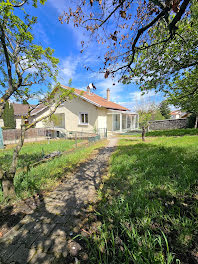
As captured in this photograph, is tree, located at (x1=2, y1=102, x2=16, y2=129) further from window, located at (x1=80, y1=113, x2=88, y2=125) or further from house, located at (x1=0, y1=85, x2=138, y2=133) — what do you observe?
window, located at (x1=80, y1=113, x2=88, y2=125)

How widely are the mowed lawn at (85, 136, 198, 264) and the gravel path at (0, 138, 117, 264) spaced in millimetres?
317

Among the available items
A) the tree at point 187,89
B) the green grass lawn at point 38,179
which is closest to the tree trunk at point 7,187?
the green grass lawn at point 38,179

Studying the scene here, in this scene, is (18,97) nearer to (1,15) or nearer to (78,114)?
(1,15)

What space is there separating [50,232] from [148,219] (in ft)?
5.22

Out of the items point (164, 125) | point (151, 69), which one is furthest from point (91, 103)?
point (164, 125)

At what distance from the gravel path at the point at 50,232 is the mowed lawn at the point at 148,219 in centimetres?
32

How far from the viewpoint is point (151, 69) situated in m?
4.36

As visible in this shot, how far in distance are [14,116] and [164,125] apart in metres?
30.5

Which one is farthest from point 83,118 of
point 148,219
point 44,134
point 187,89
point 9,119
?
point 9,119

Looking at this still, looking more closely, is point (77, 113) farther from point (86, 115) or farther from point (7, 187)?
point (7, 187)

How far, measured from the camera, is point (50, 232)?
1.86 m

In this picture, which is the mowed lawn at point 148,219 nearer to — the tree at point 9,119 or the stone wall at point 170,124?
the stone wall at point 170,124

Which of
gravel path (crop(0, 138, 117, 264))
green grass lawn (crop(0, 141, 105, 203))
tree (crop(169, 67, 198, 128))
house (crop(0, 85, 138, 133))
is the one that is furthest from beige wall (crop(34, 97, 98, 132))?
gravel path (crop(0, 138, 117, 264))

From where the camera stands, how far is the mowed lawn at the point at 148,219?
144 cm
